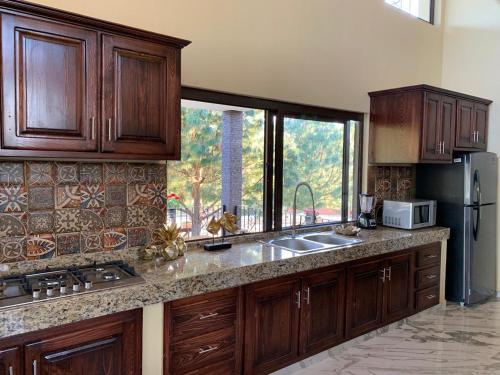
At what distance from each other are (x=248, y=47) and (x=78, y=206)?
173 centimetres

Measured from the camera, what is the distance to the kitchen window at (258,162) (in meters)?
2.93

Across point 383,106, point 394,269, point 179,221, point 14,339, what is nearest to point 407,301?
point 394,269

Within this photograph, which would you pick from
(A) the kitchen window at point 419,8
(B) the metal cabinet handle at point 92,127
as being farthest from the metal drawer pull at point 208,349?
(A) the kitchen window at point 419,8

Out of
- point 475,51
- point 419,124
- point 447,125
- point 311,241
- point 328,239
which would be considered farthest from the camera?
point 475,51

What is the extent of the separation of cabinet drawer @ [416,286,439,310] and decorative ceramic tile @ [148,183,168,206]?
260 centimetres

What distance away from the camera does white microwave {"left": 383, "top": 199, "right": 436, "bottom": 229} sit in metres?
3.83

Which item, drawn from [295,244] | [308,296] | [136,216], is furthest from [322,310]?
[136,216]

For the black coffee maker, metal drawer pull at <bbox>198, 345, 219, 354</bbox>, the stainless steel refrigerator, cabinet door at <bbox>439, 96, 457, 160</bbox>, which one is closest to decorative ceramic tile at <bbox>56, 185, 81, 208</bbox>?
metal drawer pull at <bbox>198, 345, 219, 354</bbox>

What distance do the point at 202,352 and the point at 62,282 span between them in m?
0.87

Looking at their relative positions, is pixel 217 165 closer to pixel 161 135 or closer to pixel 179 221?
pixel 179 221

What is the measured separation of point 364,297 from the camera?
3168 millimetres

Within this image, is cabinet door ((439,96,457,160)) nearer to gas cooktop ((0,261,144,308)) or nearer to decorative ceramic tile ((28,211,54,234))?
gas cooktop ((0,261,144,308))

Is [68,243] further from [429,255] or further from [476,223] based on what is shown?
[476,223]

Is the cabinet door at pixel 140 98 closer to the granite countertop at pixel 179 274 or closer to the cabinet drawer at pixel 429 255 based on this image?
the granite countertop at pixel 179 274
